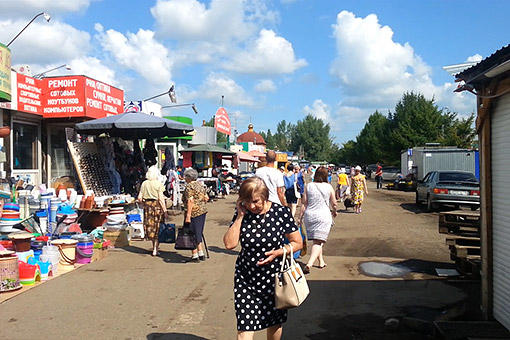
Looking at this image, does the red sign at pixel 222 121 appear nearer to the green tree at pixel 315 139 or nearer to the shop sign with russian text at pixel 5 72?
the shop sign with russian text at pixel 5 72

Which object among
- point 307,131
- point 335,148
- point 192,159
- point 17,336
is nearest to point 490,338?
point 17,336

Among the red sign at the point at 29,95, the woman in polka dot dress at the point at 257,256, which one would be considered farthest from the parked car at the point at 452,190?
the woman in polka dot dress at the point at 257,256

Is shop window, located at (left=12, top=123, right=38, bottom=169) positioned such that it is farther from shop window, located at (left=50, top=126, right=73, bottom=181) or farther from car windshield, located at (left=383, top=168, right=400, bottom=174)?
car windshield, located at (left=383, top=168, right=400, bottom=174)

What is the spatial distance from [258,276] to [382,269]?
4.81 meters

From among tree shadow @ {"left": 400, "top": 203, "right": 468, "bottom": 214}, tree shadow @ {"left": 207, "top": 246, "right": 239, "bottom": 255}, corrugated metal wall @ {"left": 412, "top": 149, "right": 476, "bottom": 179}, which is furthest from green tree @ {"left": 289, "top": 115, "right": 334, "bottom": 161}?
tree shadow @ {"left": 207, "top": 246, "right": 239, "bottom": 255}

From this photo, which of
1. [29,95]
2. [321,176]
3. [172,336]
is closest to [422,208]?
[321,176]

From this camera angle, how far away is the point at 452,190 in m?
16.8

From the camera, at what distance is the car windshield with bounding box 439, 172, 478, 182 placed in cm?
1773

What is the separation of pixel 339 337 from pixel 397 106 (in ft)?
205

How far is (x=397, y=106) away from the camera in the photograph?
64188 mm

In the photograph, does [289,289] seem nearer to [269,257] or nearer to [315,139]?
[269,257]

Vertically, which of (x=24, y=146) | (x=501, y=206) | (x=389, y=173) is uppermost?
(x=24, y=146)

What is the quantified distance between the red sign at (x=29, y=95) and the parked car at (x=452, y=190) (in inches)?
513

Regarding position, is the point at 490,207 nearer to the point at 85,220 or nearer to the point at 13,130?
the point at 85,220
